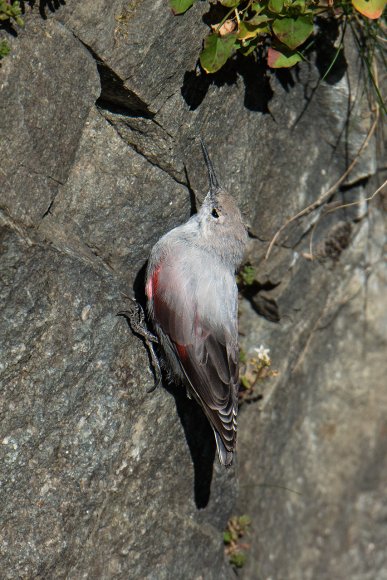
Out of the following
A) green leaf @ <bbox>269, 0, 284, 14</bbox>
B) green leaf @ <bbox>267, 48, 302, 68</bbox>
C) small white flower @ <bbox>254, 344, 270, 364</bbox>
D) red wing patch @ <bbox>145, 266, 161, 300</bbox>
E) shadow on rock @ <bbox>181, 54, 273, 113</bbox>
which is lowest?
small white flower @ <bbox>254, 344, 270, 364</bbox>

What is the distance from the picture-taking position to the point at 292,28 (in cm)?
375

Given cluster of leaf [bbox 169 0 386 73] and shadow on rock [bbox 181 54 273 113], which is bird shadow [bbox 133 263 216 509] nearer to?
shadow on rock [bbox 181 54 273 113]

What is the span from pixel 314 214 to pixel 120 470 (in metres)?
2.13

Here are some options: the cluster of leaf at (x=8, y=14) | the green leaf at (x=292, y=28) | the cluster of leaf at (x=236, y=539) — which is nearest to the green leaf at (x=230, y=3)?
the green leaf at (x=292, y=28)

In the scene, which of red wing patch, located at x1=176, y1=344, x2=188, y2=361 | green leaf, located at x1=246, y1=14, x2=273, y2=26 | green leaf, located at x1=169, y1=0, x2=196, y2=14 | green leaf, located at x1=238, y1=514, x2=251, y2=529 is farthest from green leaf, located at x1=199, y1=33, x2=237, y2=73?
green leaf, located at x1=238, y1=514, x2=251, y2=529

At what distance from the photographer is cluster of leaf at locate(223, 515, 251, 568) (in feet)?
15.7

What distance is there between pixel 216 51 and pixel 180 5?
301mm

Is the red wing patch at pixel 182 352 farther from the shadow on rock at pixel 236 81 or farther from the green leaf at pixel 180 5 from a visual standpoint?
the green leaf at pixel 180 5

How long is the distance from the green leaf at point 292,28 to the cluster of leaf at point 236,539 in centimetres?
306

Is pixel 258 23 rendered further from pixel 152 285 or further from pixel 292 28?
pixel 152 285

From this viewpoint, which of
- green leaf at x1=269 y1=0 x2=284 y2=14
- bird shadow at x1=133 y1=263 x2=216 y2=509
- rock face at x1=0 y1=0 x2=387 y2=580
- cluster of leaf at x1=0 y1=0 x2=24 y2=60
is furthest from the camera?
bird shadow at x1=133 y1=263 x2=216 y2=509

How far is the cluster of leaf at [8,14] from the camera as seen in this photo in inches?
125

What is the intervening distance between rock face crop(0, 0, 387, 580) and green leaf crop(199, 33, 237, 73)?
0.14 metres

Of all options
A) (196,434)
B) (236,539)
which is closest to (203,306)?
(196,434)
